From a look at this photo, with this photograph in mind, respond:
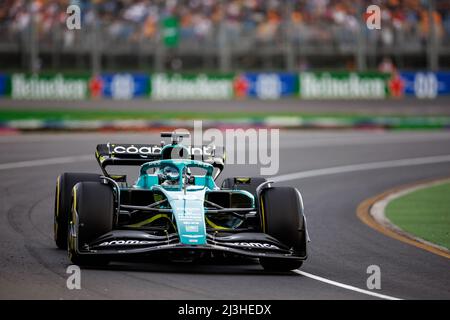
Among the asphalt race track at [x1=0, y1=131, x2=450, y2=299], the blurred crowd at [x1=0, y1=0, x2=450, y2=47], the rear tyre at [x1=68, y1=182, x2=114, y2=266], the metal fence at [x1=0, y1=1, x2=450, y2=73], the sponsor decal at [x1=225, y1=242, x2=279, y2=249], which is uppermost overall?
the blurred crowd at [x1=0, y1=0, x2=450, y2=47]

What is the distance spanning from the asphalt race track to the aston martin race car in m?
0.22

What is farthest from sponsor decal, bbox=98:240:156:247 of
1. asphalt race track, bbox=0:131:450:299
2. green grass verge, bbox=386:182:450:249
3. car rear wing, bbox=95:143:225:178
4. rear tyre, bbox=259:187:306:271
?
green grass verge, bbox=386:182:450:249

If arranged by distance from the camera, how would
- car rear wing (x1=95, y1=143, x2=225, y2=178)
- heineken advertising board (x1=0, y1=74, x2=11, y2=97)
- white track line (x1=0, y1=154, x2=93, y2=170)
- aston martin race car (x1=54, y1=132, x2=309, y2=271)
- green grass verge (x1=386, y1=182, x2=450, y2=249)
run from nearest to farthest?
aston martin race car (x1=54, y1=132, x2=309, y2=271), car rear wing (x1=95, y1=143, x2=225, y2=178), green grass verge (x1=386, y1=182, x2=450, y2=249), white track line (x1=0, y1=154, x2=93, y2=170), heineken advertising board (x1=0, y1=74, x2=11, y2=97)

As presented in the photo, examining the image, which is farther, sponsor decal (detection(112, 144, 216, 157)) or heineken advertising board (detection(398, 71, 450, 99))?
heineken advertising board (detection(398, 71, 450, 99))

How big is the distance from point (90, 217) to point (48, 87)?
26.7 m

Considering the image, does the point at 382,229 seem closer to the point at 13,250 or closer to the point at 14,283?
the point at 13,250

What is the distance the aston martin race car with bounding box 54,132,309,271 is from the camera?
9.96 metres

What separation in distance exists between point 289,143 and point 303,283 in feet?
57.8

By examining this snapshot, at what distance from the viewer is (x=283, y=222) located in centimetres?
1038

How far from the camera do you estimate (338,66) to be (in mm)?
39188

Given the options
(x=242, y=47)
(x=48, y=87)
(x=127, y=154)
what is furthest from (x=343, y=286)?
(x=242, y=47)

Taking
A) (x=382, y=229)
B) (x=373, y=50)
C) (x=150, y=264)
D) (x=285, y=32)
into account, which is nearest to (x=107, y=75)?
(x=285, y=32)

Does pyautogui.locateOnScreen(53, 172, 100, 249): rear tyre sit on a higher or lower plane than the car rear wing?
lower

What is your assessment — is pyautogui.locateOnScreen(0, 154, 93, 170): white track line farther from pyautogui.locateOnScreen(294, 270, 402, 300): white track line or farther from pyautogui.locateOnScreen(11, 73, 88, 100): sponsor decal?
pyautogui.locateOnScreen(11, 73, 88, 100): sponsor decal
